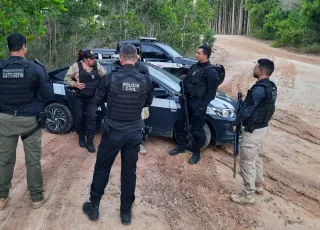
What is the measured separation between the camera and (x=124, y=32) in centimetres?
1520

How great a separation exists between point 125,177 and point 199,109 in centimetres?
219

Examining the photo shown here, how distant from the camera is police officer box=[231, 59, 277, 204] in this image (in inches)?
170

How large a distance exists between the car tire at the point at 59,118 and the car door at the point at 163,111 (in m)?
1.64

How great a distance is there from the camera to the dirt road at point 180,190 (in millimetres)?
4066

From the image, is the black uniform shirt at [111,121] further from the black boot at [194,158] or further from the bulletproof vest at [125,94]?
the black boot at [194,158]

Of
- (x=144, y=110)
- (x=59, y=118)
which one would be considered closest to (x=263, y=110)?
(x=144, y=110)

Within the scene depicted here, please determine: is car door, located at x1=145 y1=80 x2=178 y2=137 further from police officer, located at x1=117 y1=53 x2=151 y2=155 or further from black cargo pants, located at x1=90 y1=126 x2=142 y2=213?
black cargo pants, located at x1=90 y1=126 x2=142 y2=213

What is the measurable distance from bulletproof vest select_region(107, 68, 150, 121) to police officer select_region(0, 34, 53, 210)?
88 centimetres

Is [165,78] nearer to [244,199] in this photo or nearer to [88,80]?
[88,80]

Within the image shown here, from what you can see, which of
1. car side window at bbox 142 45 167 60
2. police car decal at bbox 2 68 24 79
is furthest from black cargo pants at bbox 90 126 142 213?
car side window at bbox 142 45 167 60

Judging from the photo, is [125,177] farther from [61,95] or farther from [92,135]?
[61,95]

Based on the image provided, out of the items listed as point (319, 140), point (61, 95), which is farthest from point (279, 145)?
point (61, 95)

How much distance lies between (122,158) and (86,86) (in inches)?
93.6

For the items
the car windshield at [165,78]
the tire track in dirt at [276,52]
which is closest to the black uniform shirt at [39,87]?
the car windshield at [165,78]
